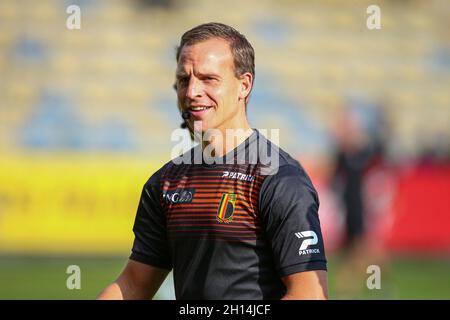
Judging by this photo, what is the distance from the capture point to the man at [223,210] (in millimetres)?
3447

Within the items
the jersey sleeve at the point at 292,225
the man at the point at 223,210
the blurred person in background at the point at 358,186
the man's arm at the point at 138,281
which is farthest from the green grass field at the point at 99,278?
the jersey sleeve at the point at 292,225

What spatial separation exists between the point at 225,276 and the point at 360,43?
17664 millimetres

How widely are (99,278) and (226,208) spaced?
8433mm

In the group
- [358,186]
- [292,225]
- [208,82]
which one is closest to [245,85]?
[208,82]

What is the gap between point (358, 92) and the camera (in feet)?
65.4

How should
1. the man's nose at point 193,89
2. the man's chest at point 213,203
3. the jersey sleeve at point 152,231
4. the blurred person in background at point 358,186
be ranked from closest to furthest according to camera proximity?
the man's chest at point 213,203
the man's nose at point 193,89
the jersey sleeve at point 152,231
the blurred person in background at point 358,186

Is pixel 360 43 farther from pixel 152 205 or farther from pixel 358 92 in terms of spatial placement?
pixel 152 205

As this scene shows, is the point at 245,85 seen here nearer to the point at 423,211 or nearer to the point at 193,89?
the point at 193,89

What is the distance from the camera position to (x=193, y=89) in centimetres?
370

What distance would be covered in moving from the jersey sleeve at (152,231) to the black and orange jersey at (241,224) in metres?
0.03

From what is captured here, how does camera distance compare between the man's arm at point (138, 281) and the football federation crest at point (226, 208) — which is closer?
the football federation crest at point (226, 208)

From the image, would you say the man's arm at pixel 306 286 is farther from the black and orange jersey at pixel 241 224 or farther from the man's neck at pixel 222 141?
the man's neck at pixel 222 141

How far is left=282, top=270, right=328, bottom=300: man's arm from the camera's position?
3342 mm
